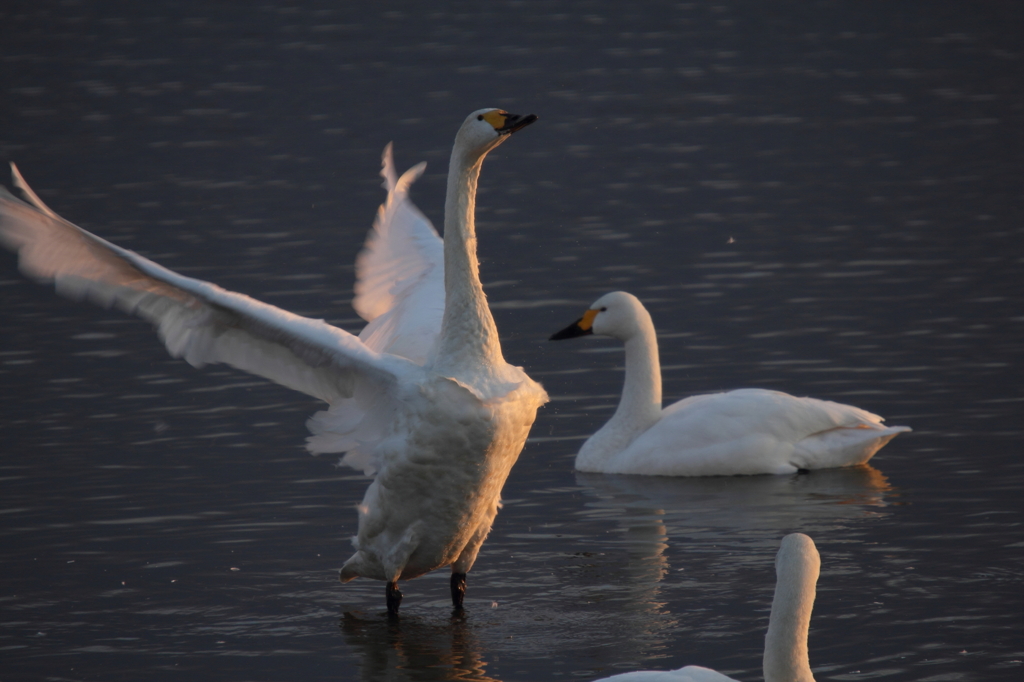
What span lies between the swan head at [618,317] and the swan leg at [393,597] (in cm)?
390

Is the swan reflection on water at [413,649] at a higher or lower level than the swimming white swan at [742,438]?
lower

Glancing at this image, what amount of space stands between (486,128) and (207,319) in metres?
1.64

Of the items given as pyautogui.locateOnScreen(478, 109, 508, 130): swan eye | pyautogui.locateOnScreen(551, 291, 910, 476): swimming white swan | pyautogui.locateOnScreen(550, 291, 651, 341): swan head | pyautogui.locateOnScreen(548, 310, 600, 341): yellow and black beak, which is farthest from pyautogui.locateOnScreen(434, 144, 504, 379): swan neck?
pyautogui.locateOnScreen(548, 310, 600, 341): yellow and black beak

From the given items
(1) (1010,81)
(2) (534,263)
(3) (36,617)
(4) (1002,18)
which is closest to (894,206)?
(2) (534,263)

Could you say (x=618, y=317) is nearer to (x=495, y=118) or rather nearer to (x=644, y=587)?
(x=644, y=587)

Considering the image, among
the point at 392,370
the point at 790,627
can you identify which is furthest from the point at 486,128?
the point at 790,627

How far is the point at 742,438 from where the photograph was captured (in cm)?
1061

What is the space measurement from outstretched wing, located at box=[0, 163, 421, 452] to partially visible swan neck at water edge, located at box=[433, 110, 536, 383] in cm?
26

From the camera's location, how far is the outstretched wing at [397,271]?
9391 mm

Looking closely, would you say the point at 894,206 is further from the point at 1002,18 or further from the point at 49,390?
the point at 1002,18

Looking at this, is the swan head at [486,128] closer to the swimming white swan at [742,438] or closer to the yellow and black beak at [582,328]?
the swimming white swan at [742,438]

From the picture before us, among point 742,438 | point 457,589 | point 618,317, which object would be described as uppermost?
point 618,317

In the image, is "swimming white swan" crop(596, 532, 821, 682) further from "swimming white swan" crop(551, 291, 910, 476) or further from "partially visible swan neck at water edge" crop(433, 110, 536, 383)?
"swimming white swan" crop(551, 291, 910, 476)

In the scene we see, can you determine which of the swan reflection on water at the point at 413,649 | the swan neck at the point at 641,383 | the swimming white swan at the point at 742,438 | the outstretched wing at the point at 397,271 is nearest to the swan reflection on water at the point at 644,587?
the swan reflection on water at the point at 413,649
